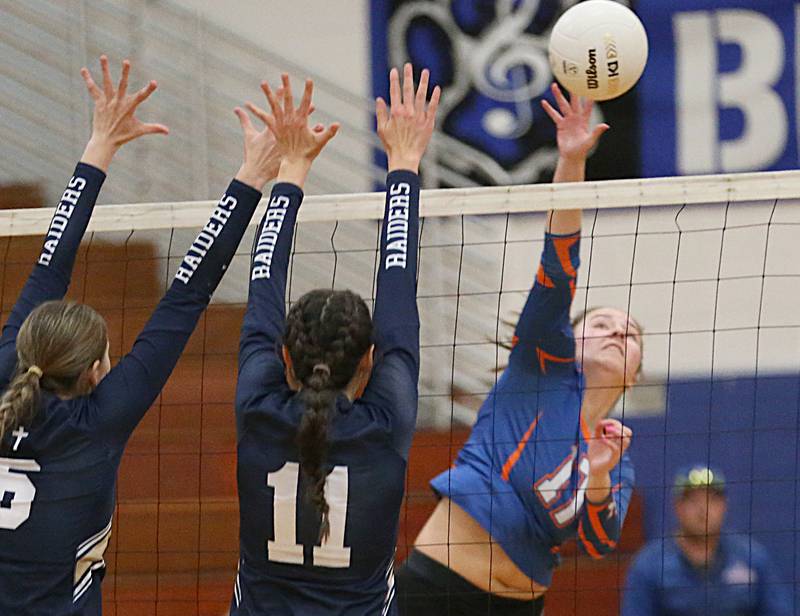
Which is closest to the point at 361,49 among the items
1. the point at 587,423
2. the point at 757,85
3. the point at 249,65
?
the point at 249,65

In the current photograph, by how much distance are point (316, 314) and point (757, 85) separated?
5.08 metres

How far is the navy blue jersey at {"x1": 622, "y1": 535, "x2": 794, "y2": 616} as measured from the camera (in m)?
4.86

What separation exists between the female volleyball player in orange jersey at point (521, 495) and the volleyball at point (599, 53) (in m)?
0.13

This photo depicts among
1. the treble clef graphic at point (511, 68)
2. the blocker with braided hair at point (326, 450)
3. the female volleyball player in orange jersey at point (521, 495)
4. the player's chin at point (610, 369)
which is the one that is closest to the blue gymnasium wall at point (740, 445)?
the treble clef graphic at point (511, 68)

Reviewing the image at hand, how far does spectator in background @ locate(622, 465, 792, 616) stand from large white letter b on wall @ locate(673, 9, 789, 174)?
2.45 metres

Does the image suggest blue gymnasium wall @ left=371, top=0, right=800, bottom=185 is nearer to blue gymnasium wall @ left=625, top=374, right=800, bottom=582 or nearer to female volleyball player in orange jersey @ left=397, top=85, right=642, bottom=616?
blue gymnasium wall @ left=625, top=374, right=800, bottom=582

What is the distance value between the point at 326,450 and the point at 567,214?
1.43 metres

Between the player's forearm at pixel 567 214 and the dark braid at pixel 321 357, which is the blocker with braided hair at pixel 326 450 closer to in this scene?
the dark braid at pixel 321 357

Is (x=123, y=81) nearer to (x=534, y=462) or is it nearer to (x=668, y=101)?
(x=534, y=462)

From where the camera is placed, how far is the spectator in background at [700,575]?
191 inches

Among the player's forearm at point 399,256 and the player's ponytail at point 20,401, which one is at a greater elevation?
the player's forearm at point 399,256

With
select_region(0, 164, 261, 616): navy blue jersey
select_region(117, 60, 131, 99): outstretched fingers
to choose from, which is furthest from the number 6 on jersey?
select_region(117, 60, 131, 99): outstretched fingers

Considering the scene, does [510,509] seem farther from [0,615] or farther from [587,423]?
[0,615]

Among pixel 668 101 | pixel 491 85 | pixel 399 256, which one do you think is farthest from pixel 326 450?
pixel 668 101
